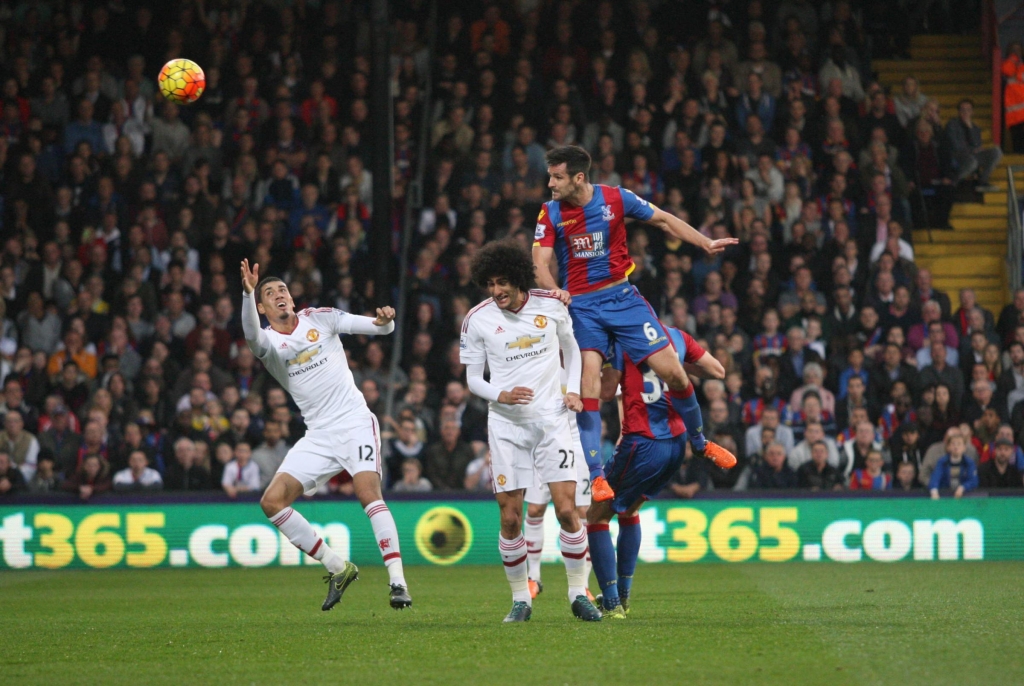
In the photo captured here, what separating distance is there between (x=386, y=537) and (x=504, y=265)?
7.50 ft

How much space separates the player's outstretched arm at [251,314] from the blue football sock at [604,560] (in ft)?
9.34

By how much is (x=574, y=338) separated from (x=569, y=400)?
2.02 ft

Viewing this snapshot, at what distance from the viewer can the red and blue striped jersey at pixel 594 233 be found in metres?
9.48

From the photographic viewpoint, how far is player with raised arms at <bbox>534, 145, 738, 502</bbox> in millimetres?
9273

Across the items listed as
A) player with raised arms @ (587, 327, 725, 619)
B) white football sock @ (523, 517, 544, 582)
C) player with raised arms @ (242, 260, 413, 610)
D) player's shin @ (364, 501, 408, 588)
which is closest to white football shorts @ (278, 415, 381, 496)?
player with raised arms @ (242, 260, 413, 610)

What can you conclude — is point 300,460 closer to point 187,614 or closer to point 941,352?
point 187,614

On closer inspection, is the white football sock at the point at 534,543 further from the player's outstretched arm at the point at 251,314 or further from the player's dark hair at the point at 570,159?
the player's dark hair at the point at 570,159

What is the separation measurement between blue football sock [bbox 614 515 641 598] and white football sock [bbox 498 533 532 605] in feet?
2.52

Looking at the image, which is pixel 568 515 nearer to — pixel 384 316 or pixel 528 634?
pixel 528 634

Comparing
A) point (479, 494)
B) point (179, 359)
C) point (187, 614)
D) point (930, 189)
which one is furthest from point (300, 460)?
point (930, 189)

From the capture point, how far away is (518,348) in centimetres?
884

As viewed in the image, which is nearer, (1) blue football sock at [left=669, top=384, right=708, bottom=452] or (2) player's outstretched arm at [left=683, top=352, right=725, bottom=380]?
(1) blue football sock at [left=669, top=384, right=708, bottom=452]

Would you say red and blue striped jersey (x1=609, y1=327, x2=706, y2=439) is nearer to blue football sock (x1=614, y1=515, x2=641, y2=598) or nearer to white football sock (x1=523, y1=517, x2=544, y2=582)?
blue football sock (x1=614, y1=515, x2=641, y2=598)

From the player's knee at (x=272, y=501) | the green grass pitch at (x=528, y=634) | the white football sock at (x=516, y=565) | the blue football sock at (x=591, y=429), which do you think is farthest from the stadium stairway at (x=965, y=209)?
the player's knee at (x=272, y=501)
